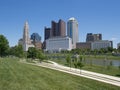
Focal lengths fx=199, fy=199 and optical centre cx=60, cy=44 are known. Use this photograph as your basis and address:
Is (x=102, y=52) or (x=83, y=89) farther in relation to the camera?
(x=102, y=52)

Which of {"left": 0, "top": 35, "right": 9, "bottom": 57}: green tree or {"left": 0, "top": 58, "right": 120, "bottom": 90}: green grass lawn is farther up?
{"left": 0, "top": 35, "right": 9, "bottom": 57}: green tree

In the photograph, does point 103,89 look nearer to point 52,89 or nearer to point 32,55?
point 52,89

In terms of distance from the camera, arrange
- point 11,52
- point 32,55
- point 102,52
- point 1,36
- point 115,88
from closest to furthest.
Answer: point 115,88 → point 32,55 → point 1,36 → point 11,52 → point 102,52

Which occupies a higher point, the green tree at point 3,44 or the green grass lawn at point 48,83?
the green tree at point 3,44

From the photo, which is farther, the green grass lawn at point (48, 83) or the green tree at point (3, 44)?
the green tree at point (3, 44)

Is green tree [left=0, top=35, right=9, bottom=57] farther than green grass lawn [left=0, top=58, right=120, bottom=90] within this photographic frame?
Yes

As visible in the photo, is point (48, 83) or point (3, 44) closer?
point (48, 83)

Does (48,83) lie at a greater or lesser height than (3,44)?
lesser

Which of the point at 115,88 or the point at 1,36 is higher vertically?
the point at 1,36

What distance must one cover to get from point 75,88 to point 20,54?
70878 millimetres

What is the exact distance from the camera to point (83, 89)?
588 inches

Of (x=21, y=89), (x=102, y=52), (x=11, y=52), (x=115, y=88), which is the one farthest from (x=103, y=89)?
(x=102, y=52)

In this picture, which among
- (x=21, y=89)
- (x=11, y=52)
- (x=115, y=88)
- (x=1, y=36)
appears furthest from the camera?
(x=11, y=52)

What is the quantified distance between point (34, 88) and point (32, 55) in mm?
50883
